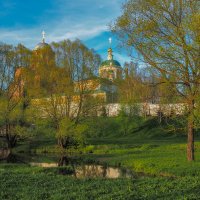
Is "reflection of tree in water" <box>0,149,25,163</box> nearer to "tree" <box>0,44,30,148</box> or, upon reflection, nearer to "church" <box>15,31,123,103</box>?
"tree" <box>0,44,30,148</box>

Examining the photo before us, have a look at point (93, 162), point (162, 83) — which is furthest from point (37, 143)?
point (162, 83)

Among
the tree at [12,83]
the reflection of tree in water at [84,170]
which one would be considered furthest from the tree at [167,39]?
the tree at [12,83]

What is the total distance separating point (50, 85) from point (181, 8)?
19.8 metres

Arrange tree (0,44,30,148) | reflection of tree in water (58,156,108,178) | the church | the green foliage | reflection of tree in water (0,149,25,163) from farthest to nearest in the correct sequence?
tree (0,44,30,148)
the church
the green foliage
reflection of tree in water (0,149,25,163)
reflection of tree in water (58,156,108,178)

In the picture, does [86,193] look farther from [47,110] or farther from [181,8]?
[47,110]

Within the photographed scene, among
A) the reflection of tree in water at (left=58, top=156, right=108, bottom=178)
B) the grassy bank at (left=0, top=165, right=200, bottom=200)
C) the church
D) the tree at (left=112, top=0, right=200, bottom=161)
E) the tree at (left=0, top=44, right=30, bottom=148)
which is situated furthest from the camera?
the tree at (left=0, top=44, right=30, bottom=148)

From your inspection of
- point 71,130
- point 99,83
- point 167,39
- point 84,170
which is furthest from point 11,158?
point 167,39

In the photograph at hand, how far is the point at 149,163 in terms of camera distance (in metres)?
22.1

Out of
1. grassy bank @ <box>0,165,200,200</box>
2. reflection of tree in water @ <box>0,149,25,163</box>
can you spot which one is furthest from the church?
grassy bank @ <box>0,165,200,200</box>

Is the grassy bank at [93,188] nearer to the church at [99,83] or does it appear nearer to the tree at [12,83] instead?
the church at [99,83]

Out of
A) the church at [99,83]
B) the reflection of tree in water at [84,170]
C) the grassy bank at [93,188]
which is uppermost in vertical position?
the church at [99,83]

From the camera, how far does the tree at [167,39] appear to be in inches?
719

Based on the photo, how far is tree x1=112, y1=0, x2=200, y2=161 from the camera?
59.9ft

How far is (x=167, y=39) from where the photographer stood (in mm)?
18938
